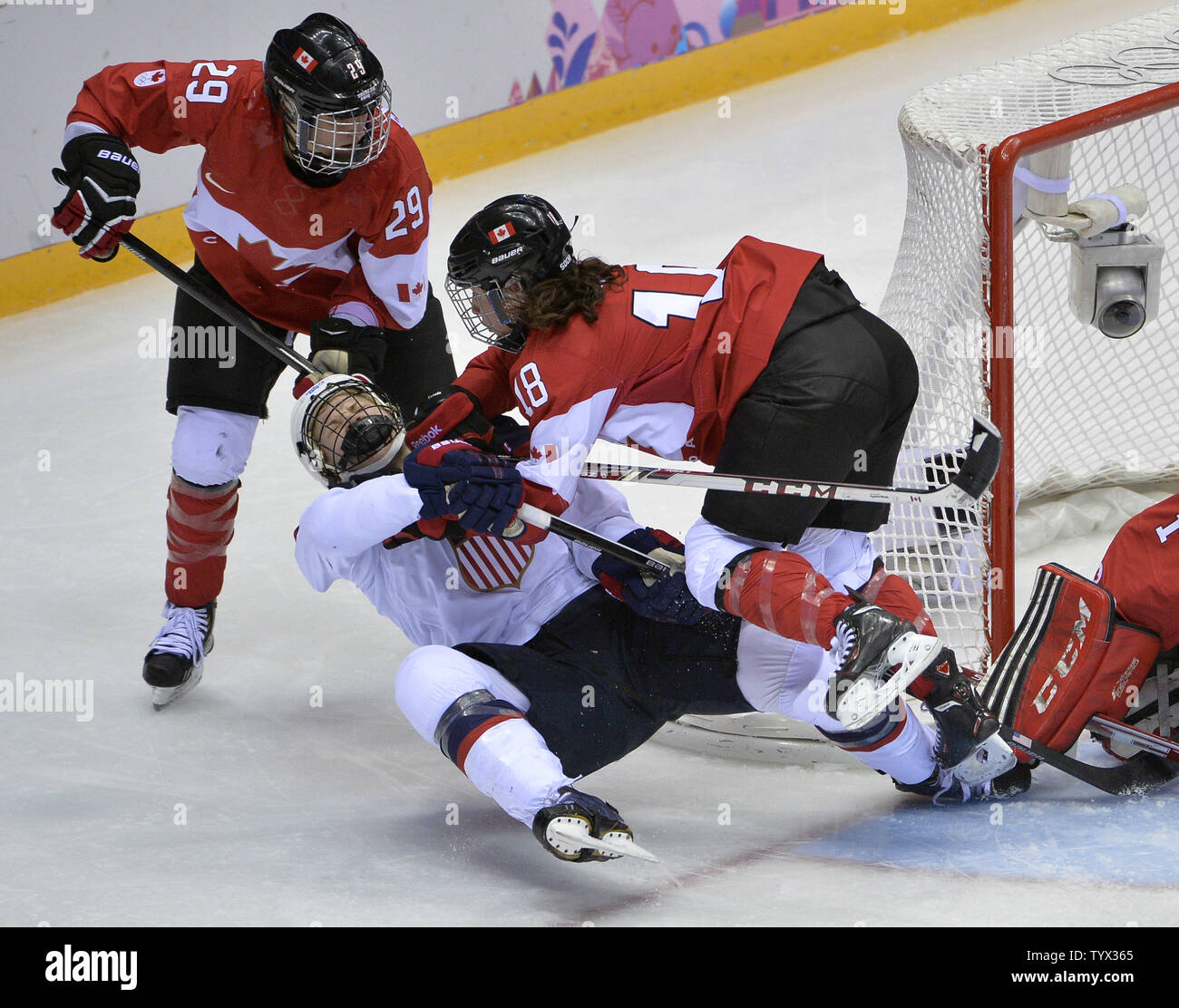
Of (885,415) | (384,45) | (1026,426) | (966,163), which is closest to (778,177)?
(384,45)

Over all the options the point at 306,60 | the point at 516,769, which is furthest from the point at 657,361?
the point at 306,60

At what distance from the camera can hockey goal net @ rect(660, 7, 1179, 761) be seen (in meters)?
2.94

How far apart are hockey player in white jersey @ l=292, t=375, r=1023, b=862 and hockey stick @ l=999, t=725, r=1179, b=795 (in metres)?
0.09

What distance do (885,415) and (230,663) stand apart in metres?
1.60

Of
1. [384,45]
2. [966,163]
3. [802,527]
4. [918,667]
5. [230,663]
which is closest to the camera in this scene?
[918,667]

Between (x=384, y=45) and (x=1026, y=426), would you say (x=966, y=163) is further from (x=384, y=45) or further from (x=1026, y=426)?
(x=384, y=45)

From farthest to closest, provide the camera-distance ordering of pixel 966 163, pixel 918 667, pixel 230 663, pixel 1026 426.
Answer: pixel 1026 426 < pixel 230 663 < pixel 966 163 < pixel 918 667

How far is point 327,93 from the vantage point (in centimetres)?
278

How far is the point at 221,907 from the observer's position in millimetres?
2252

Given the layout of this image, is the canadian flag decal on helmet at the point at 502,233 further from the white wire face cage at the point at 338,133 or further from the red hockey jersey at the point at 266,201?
the red hockey jersey at the point at 266,201

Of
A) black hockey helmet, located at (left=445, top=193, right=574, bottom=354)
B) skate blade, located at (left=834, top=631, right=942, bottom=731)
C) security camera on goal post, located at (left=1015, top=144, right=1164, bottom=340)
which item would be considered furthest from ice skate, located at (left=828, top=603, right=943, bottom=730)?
security camera on goal post, located at (left=1015, top=144, right=1164, bottom=340)

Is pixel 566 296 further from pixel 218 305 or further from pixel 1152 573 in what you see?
pixel 1152 573

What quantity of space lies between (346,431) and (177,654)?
2.81ft

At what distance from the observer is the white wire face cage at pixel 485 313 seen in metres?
2.51
